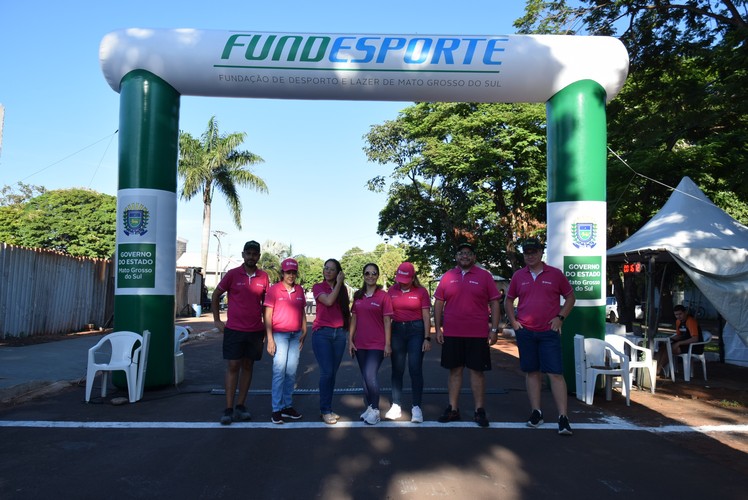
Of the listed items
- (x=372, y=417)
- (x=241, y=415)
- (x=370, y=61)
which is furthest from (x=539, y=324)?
(x=370, y=61)

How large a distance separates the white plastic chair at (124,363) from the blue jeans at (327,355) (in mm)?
2581

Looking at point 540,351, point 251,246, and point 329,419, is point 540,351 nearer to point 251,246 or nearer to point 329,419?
point 329,419

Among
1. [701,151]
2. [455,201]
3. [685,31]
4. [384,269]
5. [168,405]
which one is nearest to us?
[168,405]

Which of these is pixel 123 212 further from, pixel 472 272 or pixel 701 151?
pixel 701 151

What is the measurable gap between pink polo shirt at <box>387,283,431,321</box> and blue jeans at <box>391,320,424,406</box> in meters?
0.07

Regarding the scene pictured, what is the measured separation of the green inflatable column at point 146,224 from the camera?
775cm

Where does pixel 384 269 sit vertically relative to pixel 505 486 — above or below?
above

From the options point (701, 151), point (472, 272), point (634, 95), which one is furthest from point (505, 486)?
point (701, 151)

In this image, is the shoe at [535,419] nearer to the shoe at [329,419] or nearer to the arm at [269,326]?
the shoe at [329,419]

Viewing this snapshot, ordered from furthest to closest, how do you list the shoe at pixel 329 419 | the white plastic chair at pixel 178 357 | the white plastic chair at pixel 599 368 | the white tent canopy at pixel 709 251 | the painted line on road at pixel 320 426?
1. the white tent canopy at pixel 709 251
2. the white plastic chair at pixel 178 357
3. the white plastic chair at pixel 599 368
4. the shoe at pixel 329 419
5. the painted line on road at pixel 320 426

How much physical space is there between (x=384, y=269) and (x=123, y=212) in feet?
219

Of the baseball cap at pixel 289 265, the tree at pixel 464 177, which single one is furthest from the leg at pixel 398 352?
the tree at pixel 464 177

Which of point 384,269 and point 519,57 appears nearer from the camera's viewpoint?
point 519,57

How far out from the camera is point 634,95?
47.0ft
